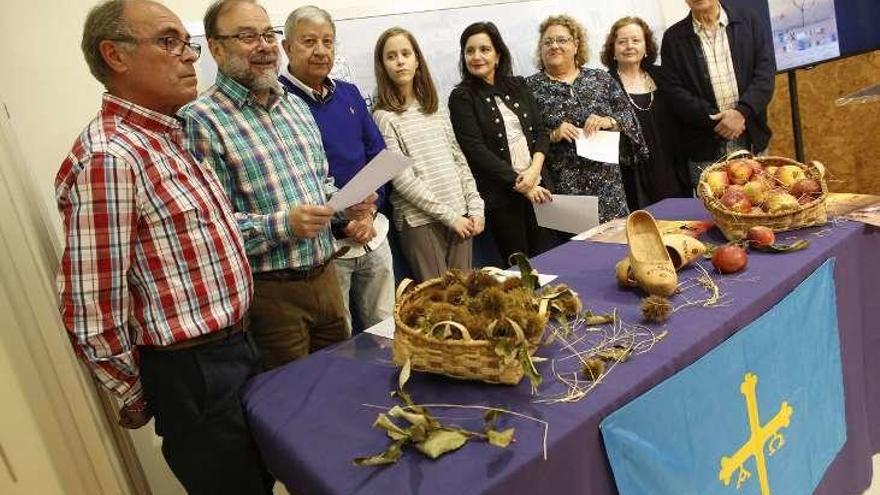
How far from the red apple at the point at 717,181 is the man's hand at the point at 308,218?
109 centimetres

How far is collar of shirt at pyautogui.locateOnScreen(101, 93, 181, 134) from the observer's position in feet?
4.15

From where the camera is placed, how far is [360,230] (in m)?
1.89

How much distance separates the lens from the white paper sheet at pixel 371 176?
1.36 m

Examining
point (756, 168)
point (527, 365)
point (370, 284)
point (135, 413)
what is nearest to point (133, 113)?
point (135, 413)

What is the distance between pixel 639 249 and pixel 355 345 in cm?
74

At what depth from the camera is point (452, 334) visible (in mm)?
1121

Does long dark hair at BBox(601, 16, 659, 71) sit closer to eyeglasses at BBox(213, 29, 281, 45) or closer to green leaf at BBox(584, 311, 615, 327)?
eyeglasses at BBox(213, 29, 281, 45)

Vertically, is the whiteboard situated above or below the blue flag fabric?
above

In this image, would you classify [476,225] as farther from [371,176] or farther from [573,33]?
[371,176]

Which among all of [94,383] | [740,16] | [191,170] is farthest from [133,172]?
[740,16]

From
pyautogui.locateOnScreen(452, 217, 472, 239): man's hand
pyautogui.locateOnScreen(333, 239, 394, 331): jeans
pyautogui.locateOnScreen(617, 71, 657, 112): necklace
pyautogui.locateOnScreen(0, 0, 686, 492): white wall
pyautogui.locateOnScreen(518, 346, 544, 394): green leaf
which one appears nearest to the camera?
pyautogui.locateOnScreen(518, 346, 544, 394): green leaf

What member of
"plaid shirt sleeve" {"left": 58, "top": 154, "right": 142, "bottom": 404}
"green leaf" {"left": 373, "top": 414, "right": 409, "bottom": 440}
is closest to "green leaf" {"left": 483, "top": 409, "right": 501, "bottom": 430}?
"green leaf" {"left": 373, "top": 414, "right": 409, "bottom": 440}

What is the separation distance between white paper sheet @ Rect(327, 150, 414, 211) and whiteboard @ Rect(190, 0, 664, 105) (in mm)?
1153

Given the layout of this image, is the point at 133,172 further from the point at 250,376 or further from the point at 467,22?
the point at 467,22
